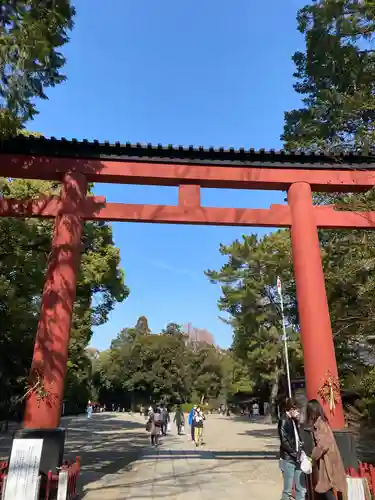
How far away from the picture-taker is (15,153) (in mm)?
8477

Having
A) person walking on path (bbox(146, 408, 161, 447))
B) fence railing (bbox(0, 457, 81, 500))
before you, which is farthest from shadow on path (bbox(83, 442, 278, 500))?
person walking on path (bbox(146, 408, 161, 447))

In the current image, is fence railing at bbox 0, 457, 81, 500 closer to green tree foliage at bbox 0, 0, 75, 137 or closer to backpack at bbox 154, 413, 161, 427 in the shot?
green tree foliage at bbox 0, 0, 75, 137

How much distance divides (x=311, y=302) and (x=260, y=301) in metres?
17.2

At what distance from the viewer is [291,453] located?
5449 millimetres

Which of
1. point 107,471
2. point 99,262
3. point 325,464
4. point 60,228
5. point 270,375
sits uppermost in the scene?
point 99,262

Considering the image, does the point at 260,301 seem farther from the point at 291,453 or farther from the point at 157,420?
the point at 291,453

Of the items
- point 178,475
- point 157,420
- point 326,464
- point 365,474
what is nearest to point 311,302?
point 365,474

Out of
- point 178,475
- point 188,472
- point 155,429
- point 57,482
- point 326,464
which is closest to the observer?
point 326,464

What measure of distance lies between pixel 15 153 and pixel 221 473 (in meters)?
8.25

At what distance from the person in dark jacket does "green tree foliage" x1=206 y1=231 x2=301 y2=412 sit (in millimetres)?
16000

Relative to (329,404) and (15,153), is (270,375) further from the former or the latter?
(15,153)

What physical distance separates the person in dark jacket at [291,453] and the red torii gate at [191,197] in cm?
185

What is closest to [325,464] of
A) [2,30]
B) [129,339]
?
[2,30]

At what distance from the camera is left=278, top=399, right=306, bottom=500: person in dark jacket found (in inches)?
214
